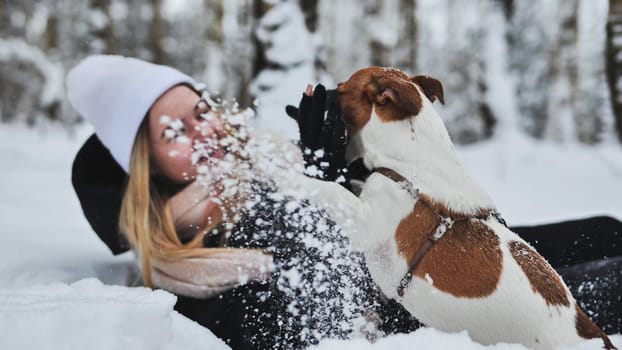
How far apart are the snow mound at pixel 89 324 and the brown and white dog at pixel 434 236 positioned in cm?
72

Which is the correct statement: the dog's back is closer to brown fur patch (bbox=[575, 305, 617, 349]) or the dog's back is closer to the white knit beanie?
brown fur patch (bbox=[575, 305, 617, 349])

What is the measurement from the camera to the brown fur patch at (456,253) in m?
1.61

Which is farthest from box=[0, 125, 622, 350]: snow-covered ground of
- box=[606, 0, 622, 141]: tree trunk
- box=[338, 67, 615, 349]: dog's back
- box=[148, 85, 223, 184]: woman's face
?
box=[606, 0, 622, 141]: tree trunk

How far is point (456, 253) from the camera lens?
1659 millimetres

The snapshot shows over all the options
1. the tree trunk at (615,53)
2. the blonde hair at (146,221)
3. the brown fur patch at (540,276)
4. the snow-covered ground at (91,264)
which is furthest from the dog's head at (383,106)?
the tree trunk at (615,53)

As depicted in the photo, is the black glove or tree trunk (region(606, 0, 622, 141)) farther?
tree trunk (region(606, 0, 622, 141))

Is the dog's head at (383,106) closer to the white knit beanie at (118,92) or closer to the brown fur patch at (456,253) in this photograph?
the brown fur patch at (456,253)

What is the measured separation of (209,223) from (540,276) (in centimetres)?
156

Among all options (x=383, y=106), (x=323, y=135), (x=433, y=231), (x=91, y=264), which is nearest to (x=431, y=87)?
(x=383, y=106)

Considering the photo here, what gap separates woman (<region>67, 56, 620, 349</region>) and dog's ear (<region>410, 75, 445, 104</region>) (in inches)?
15.2

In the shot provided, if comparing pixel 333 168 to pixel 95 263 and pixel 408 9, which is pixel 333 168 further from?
pixel 408 9

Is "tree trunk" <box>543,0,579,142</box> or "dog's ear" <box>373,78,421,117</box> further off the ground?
"dog's ear" <box>373,78,421,117</box>

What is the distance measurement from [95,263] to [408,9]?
12897 mm

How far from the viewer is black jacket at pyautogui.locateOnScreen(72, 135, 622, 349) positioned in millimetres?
1969
